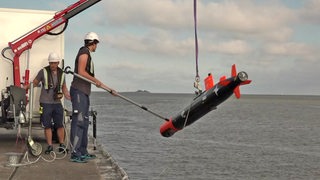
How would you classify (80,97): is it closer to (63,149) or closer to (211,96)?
(63,149)

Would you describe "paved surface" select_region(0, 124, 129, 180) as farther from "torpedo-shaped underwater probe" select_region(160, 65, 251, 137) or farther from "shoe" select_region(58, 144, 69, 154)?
"torpedo-shaped underwater probe" select_region(160, 65, 251, 137)

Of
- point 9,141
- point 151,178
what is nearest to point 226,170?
point 151,178

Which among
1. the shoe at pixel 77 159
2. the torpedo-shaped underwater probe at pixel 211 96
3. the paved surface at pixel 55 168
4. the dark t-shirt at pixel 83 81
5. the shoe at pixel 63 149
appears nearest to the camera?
the paved surface at pixel 55 168

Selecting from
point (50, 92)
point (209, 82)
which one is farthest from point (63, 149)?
point (209, 82)

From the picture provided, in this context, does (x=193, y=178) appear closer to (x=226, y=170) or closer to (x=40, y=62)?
(x=226, y=170)

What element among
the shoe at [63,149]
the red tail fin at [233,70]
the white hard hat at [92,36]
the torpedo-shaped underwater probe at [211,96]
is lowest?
the shoe at [63,149]

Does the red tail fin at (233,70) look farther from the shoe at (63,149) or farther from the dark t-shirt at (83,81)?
the shoe at (63,149)

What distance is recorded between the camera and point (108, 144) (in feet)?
80.0

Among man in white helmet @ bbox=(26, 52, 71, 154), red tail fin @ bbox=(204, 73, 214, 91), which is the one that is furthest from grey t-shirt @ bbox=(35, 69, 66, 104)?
red tail fin @ bbox=(204, 73, 214, 91)

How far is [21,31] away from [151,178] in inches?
292

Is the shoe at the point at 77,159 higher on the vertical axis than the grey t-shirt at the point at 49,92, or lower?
lower

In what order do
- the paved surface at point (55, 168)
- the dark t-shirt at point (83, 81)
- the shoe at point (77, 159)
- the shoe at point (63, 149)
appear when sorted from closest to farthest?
the paved surface at point (55, 168)
the dark t-shirt at point (83, 81)
the shoe at point (77, 159)
the shoe at point (63, 149)

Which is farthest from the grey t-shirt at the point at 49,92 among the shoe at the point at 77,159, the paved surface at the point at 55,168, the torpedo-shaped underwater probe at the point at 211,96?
the torpedo-shaped underwater probe at the point at 211,96

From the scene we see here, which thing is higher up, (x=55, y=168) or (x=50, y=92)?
(x=50, y=92)
